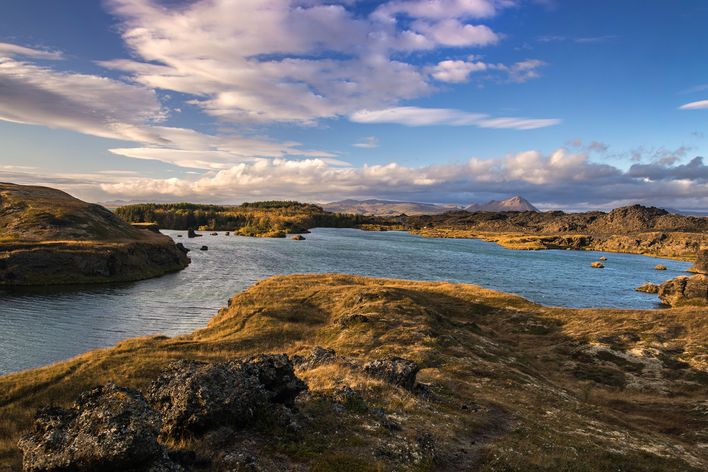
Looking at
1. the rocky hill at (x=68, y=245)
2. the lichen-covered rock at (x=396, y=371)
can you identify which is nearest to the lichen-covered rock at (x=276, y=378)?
the lichen-covered rock at (x=396, y=371)

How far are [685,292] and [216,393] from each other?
121 m

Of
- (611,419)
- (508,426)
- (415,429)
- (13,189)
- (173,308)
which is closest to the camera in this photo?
(415,429)

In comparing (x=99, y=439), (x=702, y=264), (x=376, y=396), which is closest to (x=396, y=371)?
(x=376, y=396)

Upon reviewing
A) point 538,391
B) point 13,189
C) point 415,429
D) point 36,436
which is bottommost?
point 538,391

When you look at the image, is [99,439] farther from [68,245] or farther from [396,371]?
[68,245]

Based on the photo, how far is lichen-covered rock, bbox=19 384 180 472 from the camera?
12.4 m

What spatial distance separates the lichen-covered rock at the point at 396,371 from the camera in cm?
2650

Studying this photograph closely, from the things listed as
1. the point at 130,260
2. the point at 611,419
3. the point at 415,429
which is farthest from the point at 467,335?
the point at 130,260

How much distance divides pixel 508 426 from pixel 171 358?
27453 mm

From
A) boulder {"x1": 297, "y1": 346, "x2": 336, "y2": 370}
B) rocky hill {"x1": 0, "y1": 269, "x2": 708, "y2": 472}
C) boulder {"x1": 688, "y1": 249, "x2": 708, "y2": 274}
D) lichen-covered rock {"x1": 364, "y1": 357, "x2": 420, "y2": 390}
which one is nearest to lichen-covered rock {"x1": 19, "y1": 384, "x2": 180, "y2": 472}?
rocky hill {"x1": 0, "y1": 269, "x2": 708, "y2": 472}

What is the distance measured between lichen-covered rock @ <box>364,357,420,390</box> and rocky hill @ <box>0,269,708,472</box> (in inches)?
5.7

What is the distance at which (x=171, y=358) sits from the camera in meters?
35.8

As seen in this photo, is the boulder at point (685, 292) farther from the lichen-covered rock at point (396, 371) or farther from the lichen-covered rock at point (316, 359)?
the lichen-covered rock at point (316, 359)

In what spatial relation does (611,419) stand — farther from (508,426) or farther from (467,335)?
(467,335)
